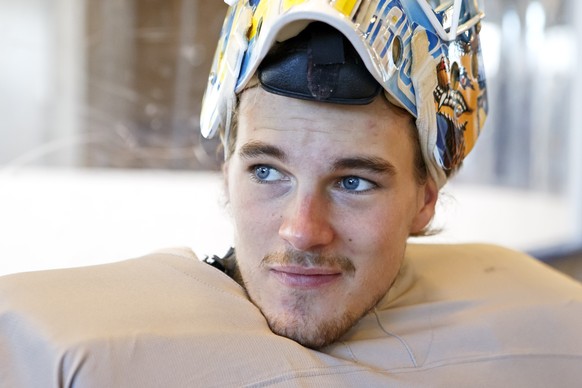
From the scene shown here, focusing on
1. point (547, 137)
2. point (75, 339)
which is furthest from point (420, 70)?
point (547, 137)

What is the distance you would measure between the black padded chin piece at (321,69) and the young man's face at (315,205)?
2 centimetres

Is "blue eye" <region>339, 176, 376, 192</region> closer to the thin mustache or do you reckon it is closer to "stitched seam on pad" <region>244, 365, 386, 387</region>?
the thin mustache

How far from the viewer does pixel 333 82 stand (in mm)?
1162

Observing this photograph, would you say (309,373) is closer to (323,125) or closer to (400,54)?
(323,125)

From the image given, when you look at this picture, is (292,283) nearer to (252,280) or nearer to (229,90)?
(252,280)

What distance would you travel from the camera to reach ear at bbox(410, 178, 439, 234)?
4.55ft

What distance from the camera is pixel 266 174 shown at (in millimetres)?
1226

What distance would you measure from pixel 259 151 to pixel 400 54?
228 millimetres

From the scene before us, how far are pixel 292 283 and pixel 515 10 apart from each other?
209 cm

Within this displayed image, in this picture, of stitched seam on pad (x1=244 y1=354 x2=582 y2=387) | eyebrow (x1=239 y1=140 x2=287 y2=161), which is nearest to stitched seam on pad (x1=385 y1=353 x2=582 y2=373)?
stitched seam on pad (x1=244 y1=354 x2=582 y2=387)

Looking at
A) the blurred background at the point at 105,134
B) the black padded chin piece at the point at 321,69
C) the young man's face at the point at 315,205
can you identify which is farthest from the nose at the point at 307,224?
the blurred background at the point at 105,134

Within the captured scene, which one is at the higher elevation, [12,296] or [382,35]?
[382,35]

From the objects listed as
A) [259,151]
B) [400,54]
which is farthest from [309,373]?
[400,54]

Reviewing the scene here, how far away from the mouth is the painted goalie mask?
0.23 meters
